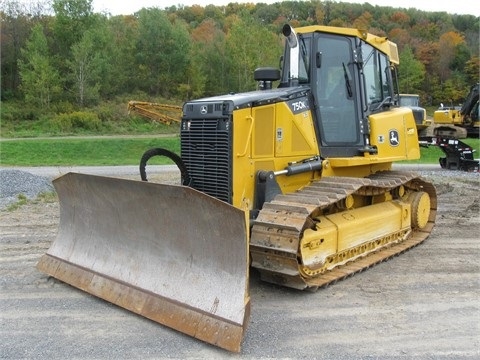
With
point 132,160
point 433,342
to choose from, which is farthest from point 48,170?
point 433,342

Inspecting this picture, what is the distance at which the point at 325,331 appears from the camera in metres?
4.41

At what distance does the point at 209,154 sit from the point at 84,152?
63.7 feet

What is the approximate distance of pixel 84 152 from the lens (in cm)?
2388

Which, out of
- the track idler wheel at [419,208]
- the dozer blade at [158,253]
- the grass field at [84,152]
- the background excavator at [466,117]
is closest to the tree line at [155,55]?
the grass field at [84,152]

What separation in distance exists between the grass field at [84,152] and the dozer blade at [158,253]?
619 inches

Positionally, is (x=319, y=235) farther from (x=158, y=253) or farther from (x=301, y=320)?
(x=158, y=253)

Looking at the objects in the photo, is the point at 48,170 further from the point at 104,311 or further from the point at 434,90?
the point at 434,90

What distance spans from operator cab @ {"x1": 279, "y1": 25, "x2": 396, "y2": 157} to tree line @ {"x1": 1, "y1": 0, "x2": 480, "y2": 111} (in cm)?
2718

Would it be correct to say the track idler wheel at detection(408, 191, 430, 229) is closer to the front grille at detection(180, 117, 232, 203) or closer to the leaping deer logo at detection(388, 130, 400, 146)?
the leaping deer logo at detection(388, 130, 400, 146)

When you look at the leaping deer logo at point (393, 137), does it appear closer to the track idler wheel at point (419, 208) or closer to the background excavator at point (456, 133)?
the track idler wheel at point (419, 208)

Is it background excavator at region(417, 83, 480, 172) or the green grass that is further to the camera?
the green grass

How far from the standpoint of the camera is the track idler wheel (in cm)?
752

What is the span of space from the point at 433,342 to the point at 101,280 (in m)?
3.18

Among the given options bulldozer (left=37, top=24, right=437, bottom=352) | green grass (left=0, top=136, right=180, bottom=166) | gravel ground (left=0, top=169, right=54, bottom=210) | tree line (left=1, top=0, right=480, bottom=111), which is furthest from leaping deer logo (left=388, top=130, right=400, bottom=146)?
tree line (left=1, top=0, right=480, bottom=111)
